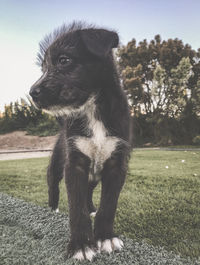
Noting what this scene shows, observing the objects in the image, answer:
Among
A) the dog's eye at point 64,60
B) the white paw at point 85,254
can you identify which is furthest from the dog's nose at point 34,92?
the white paw at point 85,254

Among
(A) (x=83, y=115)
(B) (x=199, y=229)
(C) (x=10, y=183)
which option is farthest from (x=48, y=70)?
(C) (x=10, y=183)

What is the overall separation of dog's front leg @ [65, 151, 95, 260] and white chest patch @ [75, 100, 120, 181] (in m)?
0.07

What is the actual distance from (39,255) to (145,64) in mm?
22237

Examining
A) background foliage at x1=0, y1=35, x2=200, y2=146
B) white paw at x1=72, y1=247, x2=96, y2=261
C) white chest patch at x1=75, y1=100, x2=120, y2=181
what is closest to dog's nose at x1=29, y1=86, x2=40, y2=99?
white chest patch at x1=75, y1=100, x2=120, y2=181

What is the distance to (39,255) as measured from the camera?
2.03 metres

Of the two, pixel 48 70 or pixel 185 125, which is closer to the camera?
pixel 48 70

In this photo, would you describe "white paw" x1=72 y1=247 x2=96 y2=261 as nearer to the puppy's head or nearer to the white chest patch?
the white chest patch

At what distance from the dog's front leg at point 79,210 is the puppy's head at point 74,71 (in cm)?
50

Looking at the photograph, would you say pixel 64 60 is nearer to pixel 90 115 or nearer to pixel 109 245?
pixel 90 115

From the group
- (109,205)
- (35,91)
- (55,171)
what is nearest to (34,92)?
(35,91)

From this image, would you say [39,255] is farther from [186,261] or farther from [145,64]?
[145,64]

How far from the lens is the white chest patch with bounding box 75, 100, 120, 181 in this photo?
2207mm

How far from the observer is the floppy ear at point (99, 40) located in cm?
219

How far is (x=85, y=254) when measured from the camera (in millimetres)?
1996
